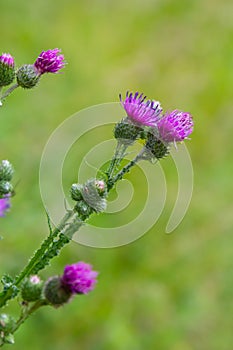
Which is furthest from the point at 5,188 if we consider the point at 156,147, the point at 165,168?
the point at 165,168

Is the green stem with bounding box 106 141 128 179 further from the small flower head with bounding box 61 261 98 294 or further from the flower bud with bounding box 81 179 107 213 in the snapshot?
the small flower head with bounding box 61 261 98 294

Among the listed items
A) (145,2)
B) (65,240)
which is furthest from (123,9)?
(65,240)

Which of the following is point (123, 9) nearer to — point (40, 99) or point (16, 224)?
point (40, 99)

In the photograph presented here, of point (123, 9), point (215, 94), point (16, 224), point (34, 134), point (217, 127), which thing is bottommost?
point (16, 224)

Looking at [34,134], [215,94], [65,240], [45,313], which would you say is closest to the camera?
[65,240]

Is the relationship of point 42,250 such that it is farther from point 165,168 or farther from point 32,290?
point 165,168

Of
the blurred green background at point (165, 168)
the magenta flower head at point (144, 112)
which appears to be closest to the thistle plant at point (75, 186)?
the magenta flower head at point (144, 112)

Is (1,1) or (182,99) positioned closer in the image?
(182,99)
